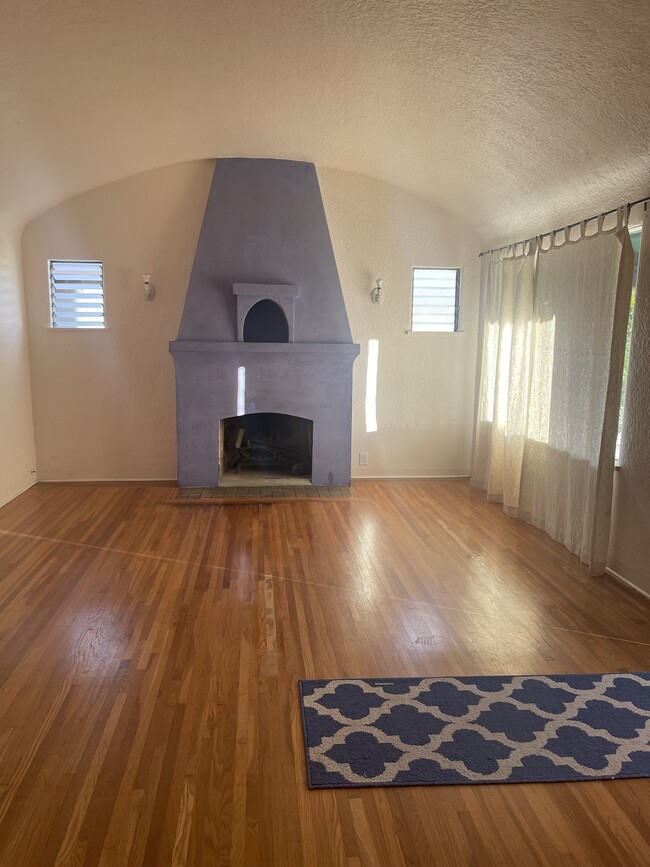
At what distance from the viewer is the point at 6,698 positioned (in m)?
2.48

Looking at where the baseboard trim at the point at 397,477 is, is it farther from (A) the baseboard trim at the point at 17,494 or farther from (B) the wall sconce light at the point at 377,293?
(A) the baseboard trim at the point at 17,494

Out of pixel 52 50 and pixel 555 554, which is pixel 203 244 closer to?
pixel 52 50

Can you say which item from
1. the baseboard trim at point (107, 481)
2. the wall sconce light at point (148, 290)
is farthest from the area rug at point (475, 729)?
the wall sconce light at point (148, 290)

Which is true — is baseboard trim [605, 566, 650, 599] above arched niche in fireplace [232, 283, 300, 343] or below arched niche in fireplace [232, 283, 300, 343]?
below

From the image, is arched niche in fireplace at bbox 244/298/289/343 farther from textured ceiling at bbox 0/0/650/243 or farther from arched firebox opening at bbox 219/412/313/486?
textured ceiling at bbox 0/0/650/243

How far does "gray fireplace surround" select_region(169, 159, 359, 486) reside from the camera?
5.64m

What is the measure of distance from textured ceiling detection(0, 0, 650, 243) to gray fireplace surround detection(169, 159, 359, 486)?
1.57 ft

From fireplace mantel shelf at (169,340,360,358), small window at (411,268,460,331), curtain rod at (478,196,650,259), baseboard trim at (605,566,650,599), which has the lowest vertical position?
baseboard trim at (605,566,650,599)

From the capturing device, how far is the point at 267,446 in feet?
21.2

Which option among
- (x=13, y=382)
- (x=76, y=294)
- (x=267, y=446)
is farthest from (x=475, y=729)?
(x=76, y=294)

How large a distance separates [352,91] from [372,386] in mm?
3005

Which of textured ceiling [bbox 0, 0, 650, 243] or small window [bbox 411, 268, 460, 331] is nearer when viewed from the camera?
textured ceiling [bbox 0, 0, 650, 243]

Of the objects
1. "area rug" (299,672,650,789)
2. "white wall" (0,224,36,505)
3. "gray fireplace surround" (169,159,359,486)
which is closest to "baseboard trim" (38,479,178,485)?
"white wall" (0,224,36,505)

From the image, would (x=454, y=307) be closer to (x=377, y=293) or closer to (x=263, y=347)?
(x=377, y=293)
